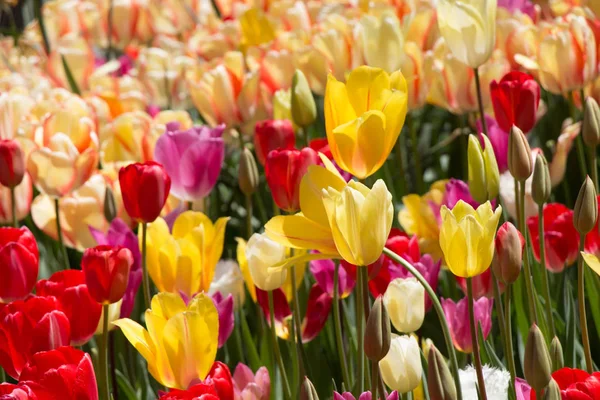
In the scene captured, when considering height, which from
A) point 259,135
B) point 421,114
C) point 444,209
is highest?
point 444,209

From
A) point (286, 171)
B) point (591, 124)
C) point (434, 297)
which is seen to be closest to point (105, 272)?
point (286, 171)

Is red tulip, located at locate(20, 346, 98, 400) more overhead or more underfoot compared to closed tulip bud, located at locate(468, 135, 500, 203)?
more underfoot

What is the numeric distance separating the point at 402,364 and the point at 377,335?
101mm

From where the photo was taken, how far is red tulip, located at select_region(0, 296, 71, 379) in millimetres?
852

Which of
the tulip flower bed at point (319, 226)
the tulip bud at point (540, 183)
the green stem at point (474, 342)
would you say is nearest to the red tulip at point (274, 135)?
the tulip flower bed at point (319, 226)

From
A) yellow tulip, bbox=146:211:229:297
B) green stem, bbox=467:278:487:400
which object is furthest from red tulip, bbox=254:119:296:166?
green stem, bbox=467:278:487:400

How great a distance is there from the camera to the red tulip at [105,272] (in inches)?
34.6

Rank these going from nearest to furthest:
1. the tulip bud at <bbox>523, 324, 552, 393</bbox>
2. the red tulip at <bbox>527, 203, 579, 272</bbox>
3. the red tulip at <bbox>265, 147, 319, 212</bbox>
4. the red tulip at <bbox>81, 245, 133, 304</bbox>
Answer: the tulip bud at <bbox>523, 324, 552, 393</bbox>
the red tulip at <bbox>81, 245, 133, 304</bbox>
the red tulip at <bbox>265, 147, 319, 212</bbox>
the red tulip at <bbox>527, 203, 579, 272</bbox>

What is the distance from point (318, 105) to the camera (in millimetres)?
2133

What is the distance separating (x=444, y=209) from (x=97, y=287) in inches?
14.2

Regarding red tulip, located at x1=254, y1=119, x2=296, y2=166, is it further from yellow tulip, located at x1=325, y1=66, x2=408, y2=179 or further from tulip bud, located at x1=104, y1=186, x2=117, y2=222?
yellow tulip, located at x1=325, y1=66, x2=408, y2=179

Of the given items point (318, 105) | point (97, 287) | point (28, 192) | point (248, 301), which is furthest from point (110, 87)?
point (97, 287)

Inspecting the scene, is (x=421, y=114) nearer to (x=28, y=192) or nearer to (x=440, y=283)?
(x=440, y=283)

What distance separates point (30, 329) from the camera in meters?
0.86
